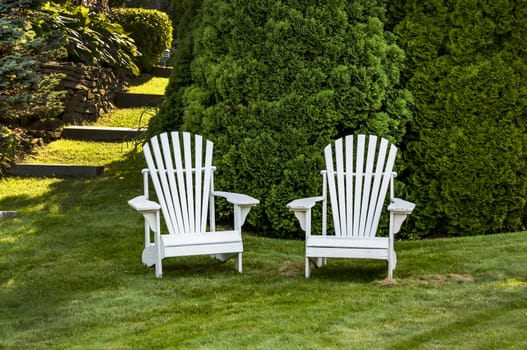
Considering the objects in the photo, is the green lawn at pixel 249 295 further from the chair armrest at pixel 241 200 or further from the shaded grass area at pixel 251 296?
the chair armrest at pixel 241 200

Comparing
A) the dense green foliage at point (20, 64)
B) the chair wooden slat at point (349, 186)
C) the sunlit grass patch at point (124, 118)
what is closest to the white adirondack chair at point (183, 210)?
the chair wooden slat at point (349, 186)

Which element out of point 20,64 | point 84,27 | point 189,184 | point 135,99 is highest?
point 84,27

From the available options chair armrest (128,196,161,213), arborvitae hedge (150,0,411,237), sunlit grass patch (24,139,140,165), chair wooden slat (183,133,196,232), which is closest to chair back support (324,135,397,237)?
arborvitae hedge (150,0,411,237)

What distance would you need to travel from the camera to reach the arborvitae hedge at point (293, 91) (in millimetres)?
7086

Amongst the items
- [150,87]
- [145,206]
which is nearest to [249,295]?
[145,206]

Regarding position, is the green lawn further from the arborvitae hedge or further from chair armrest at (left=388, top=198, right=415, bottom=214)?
the arborvitae hedge

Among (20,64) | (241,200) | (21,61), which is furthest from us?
(21,61)

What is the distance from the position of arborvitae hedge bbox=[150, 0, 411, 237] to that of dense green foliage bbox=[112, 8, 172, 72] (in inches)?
261

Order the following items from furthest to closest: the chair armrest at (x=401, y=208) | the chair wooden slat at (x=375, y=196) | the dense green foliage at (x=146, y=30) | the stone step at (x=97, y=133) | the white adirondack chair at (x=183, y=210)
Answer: the dense green foliage at (x=146, y=30), the stone step at (x=97, y=133), the chair wooden slat at (x=375, y=196), the white adirondack chair at (x=183, y=210), the chair armrest at (x=401, y=208)

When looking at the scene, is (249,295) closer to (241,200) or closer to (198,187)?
(241,200)

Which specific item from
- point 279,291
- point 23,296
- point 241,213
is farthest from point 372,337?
point 23,296

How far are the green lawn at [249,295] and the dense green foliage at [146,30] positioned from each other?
661 centimetres

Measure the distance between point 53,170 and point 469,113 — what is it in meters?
4.97

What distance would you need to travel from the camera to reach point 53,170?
963 cm
